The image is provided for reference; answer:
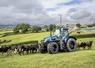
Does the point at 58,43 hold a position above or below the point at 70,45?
above

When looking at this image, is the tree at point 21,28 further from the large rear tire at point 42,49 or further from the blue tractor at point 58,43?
the blue tractor at point 58,43

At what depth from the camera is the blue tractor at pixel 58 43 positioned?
3122 centimetres

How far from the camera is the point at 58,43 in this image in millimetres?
31828

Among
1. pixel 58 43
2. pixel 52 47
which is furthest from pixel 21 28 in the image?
pixel 52 47

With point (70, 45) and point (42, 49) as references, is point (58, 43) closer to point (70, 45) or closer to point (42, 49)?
point (70, 45)

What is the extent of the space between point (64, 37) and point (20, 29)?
117956 millimetres

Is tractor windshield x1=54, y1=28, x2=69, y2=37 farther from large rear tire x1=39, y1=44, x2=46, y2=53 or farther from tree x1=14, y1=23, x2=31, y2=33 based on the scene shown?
tree x1=14, y1=23, x2=31, y2=33

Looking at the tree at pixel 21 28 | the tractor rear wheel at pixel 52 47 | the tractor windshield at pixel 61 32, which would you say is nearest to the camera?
the tractor rear wheel at pixel 52 47

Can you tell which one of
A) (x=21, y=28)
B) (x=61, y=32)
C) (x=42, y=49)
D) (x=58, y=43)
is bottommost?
(x=21, y=28)

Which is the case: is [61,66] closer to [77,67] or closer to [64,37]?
[77,67]

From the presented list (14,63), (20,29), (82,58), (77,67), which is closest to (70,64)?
(77,67)

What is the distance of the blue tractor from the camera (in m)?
31.2

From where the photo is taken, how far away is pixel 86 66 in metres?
23.9

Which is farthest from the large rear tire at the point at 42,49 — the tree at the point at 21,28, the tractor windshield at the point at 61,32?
the tree at the point at 21,28
